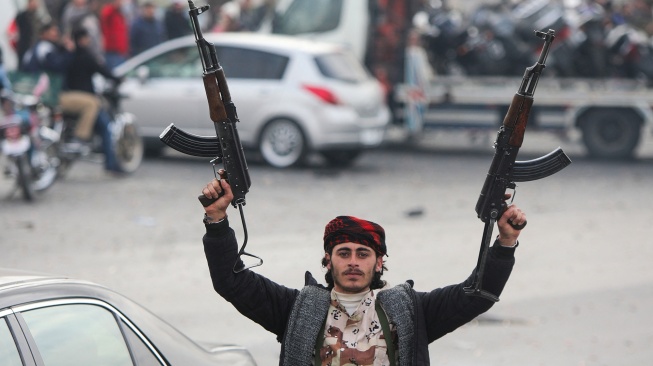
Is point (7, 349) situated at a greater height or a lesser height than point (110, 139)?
lesser

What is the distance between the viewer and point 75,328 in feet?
12.4

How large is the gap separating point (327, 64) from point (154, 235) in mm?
5608

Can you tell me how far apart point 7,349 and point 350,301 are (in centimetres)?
97

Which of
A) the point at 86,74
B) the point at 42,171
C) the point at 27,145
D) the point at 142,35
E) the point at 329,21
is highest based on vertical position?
the point at 329,21

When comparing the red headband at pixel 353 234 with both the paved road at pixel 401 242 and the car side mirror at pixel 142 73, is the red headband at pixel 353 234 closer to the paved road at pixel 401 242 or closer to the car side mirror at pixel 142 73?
the paved road at pixel 401 242

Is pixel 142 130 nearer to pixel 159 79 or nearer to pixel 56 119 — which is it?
pixel 159 79

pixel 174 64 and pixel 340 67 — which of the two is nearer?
pixel 340 67

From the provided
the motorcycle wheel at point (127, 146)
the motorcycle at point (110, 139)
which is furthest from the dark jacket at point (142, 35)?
the motorcycle wheel at point (127, 146)

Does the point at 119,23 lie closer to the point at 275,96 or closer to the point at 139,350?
the point at 275,96

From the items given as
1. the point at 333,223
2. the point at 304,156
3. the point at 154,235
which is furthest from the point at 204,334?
the point at 304,156

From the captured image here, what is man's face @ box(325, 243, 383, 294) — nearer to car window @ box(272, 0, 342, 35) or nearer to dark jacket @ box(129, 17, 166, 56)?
car window @ box(272, 0, 342, 35)

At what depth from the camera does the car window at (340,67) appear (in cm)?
1662

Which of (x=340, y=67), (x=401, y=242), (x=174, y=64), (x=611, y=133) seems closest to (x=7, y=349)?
(x=401, y=242)

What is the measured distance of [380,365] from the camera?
361 cm
